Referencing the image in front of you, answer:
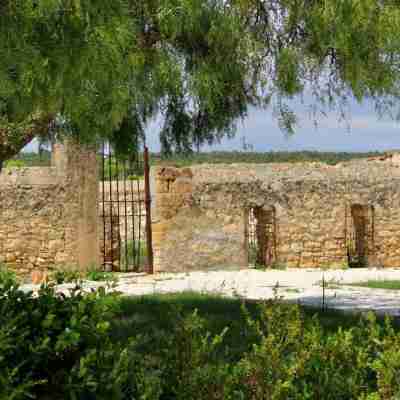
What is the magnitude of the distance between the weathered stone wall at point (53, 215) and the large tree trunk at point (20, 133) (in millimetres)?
7431

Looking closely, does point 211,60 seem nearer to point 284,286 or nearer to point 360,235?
point 284,286

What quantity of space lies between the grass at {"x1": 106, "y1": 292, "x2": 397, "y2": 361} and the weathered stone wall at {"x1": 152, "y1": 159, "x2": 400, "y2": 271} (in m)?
5.83

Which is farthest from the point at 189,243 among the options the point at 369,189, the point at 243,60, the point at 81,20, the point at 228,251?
the point at 81,20

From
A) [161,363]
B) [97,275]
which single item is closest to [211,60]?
[161,363]

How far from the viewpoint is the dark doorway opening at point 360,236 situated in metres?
16.7

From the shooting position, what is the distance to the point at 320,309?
8.07 metres

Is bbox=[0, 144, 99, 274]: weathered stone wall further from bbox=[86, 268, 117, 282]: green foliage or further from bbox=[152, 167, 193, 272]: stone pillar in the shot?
bbox=[152, 167, 193, 272]: stone pillar

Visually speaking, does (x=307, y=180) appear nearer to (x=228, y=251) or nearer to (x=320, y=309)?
(x=228, y=251)

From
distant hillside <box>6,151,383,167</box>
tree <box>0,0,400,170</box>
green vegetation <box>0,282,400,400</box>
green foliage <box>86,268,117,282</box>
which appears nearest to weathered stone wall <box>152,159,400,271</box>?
green foliage <box>86,268,117,282</box>

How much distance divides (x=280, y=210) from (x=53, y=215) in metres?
4.44

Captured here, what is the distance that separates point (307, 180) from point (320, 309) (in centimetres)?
803

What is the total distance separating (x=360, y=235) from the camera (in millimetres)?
17109

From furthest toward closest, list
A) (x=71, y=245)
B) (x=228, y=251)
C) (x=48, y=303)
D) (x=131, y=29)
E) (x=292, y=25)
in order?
1. (x=228, y=251)
2. (x=71, y=245)
3. (x=292, y=25)
4. (x=131, y=29)
5. (x=48, y=303)

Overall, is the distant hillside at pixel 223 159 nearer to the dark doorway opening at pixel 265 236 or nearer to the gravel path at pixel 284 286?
the dark doorway opening at pixel 265 236
